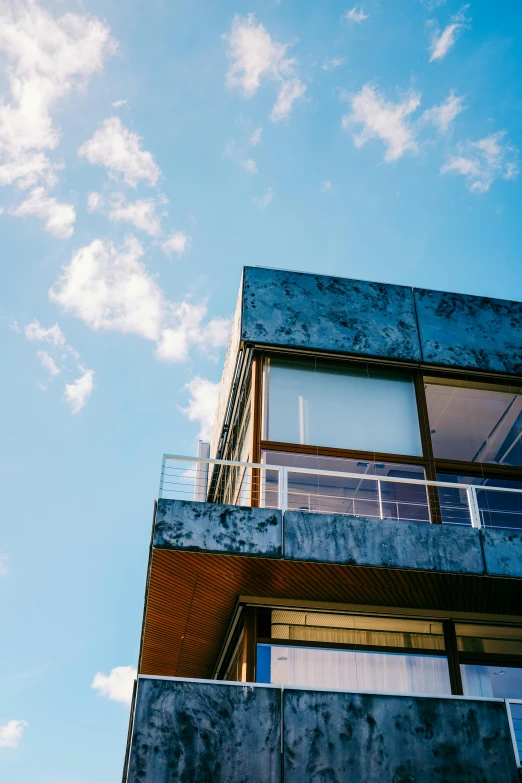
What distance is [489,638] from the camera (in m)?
10.3

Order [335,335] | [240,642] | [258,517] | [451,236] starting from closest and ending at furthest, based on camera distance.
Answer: [258,517]
[240,642]
[335,335]
[451,236]

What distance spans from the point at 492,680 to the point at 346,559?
8.46 ft

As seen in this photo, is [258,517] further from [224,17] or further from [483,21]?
[483,21]

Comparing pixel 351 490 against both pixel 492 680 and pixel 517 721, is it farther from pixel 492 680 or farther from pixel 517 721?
pixel 517 721

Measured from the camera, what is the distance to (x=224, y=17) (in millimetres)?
13281

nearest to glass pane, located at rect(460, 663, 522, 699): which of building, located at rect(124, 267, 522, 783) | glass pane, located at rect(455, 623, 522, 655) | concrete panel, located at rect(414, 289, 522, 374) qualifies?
building, located at rect(124, 267, 522, 783)

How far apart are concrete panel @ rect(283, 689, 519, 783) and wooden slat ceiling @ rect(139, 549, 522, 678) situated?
4.89ft

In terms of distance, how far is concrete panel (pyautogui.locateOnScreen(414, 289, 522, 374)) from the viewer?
40.3ft

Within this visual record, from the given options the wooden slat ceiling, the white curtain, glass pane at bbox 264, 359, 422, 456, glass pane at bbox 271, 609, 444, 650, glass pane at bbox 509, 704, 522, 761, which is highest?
glass pane at bbox 264, 359, 422, 456

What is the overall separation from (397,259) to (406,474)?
11.5 feet

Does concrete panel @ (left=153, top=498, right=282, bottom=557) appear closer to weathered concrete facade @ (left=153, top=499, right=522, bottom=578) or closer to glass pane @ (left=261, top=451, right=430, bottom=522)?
weathered concrete facade @ (left=153, top=499, right=522, bottom=578)

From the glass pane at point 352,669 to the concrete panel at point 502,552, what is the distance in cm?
140

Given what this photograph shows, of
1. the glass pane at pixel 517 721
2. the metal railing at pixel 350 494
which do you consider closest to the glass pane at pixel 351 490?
the metal railing at pixel 350 494

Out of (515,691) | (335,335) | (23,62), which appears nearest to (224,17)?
(23,62)
